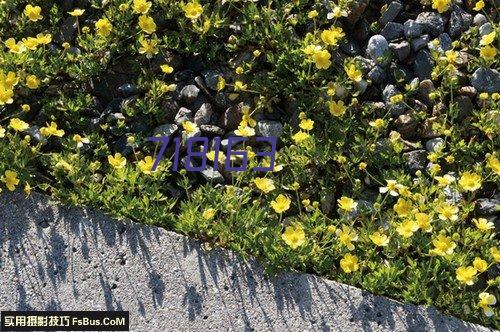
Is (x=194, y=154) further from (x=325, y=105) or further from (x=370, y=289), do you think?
(x=370, y=289)

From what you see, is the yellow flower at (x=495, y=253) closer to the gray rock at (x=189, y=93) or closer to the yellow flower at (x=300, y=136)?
the yellow flower at (x=300, y=136)

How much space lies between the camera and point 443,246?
3594mm

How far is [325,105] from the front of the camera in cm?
408

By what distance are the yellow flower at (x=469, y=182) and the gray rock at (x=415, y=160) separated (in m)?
0.24

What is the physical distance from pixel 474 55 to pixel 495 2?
33 cm

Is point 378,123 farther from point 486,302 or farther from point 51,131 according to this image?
point 51,131

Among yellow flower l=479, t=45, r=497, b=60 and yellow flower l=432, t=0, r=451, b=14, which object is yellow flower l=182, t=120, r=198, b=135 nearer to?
yellow flower l=432, t=0, r=451, b=14

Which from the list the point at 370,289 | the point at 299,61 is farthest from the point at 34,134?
the point at 370,289

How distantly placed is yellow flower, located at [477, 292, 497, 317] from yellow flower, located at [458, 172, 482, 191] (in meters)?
0.51

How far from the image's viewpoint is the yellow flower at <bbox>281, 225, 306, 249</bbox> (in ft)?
11.9

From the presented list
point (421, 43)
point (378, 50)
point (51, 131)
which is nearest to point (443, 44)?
point (421, 43)

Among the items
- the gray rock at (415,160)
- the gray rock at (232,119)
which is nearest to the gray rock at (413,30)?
the gray rock at (415,160)

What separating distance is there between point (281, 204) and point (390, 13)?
49.1 inches

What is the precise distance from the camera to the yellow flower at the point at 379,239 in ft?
Answer: 12.0
